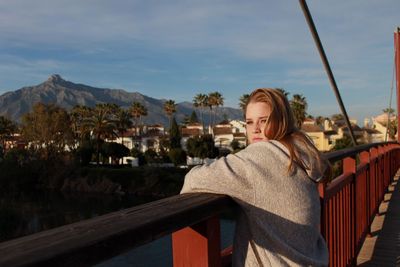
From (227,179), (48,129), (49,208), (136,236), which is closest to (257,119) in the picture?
(227,179)

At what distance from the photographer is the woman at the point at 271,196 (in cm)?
147

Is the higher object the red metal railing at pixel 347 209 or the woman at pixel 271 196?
the woman at pixel 271 196

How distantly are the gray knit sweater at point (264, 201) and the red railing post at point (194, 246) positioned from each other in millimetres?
132

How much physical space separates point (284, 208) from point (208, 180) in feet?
0.83

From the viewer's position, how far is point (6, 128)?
2938 inches

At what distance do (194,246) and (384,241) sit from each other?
12.7 ft

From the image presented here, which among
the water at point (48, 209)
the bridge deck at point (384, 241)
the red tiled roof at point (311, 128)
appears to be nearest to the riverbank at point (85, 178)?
the water at point (48, 209)

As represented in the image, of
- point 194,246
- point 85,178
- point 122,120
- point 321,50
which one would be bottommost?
point 85,178

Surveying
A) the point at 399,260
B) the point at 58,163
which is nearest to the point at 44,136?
the point at 58,163

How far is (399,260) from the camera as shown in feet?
13.5

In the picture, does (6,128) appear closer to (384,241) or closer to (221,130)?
(221,130)

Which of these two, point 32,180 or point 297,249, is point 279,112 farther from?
point 32,180

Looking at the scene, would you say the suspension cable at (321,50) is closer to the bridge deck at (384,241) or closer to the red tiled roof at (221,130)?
the bridge deck at (384,241)

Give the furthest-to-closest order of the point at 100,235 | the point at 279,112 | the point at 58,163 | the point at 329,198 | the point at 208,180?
the point at 58,163
the point at 329,198
the point at 279,112
the point at 208,180
the point at 100,235
